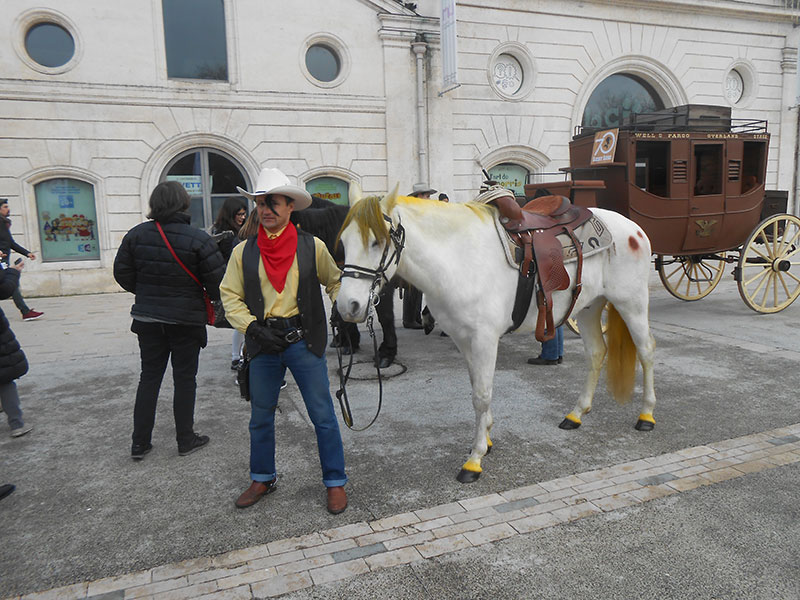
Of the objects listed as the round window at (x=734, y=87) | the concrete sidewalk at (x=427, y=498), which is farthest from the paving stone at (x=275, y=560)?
the round window at (x=734, y=87)

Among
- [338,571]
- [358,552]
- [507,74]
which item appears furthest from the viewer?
[507,74]

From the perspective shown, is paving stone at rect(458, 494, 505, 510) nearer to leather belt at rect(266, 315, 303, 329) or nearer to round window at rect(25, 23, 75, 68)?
leather belt at rect(266, 315, 303, 329)

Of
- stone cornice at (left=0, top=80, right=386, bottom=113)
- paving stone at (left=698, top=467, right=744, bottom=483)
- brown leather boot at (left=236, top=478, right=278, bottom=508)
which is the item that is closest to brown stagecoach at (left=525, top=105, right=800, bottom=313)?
paving stone at (left=698, top=467, right=744, bottom=483)

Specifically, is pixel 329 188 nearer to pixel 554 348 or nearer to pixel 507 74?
pixel 507 74

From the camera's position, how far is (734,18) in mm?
16516

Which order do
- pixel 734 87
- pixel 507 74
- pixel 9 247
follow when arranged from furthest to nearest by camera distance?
pixel 734 87 < pixel 507 74 < pixel 9 247

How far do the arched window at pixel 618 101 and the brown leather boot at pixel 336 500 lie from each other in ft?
49.2

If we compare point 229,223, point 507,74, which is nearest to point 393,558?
point 229,223

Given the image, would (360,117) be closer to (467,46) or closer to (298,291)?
(467,46)

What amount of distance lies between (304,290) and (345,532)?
1.29 meters

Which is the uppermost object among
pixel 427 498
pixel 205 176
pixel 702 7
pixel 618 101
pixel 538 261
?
pixel 702 7

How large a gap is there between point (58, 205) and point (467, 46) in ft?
34.4

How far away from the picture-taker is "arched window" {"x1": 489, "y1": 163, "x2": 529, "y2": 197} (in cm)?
1509

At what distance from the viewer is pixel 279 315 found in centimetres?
296
